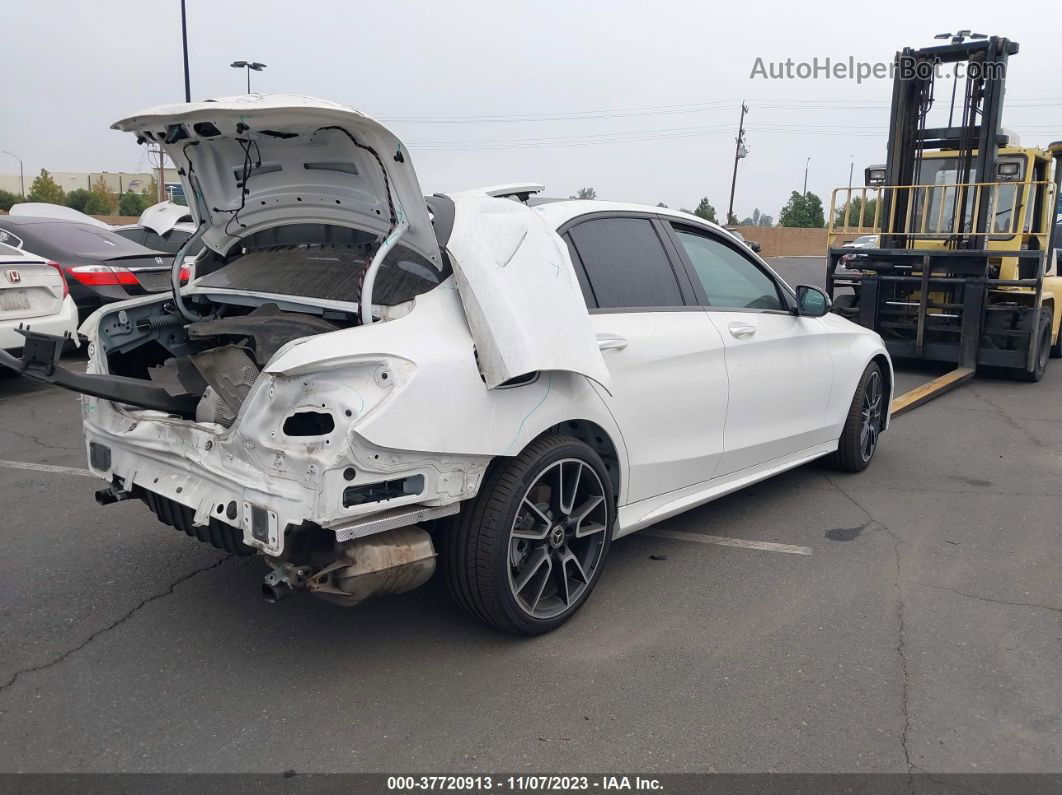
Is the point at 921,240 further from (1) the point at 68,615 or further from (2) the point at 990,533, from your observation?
(1) the point at 68,615

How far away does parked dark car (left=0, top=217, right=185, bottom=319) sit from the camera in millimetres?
9297

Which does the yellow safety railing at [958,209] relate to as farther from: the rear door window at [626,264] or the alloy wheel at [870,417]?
the rear door window at [626,264]

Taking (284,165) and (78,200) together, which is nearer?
(284,165)

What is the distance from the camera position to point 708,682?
3258mm

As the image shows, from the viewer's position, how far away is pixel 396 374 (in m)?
2.89

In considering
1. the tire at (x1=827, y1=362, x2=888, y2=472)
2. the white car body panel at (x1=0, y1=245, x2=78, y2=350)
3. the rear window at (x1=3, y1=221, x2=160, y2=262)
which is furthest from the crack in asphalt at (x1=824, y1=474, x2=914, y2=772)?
the rear window at (x1=3, y1=221, x2=160, y2=262)

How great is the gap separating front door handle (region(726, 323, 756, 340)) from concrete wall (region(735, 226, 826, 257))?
50.3m

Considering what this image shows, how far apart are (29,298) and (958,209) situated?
980cm

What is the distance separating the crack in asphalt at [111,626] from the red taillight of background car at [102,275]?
619 cm

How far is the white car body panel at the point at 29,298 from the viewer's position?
748 cm

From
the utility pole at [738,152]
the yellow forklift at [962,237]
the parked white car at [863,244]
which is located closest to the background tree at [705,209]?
Answer: the utility pole at [738,152]

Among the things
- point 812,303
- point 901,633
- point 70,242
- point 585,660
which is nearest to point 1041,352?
point 812,303

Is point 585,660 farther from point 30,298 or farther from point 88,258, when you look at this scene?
point 88,258

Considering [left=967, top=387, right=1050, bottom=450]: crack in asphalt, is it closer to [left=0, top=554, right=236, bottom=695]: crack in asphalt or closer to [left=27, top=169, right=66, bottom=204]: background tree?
[left=0, top=554, right=236, bottom=695]: crack in asphalt
